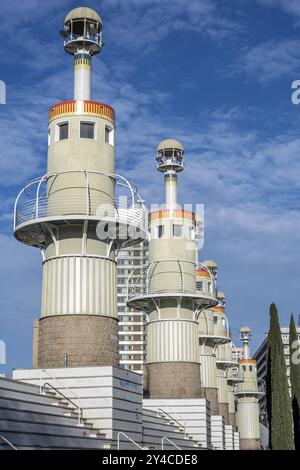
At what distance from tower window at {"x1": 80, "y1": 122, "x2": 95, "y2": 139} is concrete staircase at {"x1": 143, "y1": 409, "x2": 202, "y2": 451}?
→ 17.2m

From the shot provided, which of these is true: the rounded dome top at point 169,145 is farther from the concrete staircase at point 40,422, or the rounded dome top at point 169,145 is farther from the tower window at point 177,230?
the concrete staircase at point 40,422

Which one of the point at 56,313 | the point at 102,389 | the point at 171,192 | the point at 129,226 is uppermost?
the point at 171,192

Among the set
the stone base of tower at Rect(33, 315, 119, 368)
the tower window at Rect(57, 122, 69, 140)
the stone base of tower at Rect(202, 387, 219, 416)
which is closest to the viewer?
the stone base of tower at Rect(33, 315, 119, 368)

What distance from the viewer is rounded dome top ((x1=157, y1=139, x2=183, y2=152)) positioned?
2470 inches

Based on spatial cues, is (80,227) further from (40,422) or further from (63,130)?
(40,422)

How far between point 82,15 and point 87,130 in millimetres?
6679

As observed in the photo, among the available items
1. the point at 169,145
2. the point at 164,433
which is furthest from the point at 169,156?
the point at 164,433

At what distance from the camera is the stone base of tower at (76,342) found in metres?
37.5

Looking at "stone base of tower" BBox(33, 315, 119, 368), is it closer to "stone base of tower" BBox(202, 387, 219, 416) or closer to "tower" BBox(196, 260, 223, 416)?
"tower" BBox(196, 260, 223, 416)

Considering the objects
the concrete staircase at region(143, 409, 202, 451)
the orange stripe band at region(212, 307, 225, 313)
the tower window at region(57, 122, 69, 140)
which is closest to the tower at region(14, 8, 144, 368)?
the tower window at region(57, 122, 69, 140)
